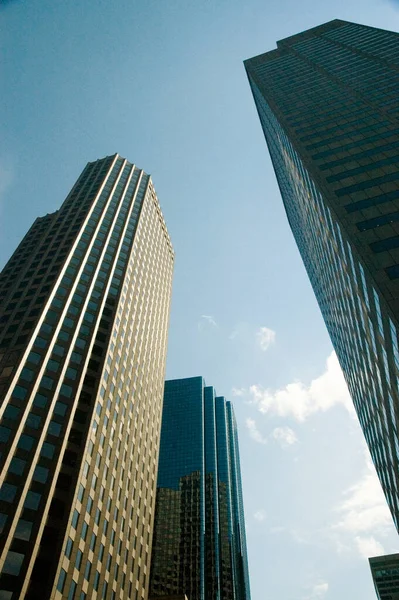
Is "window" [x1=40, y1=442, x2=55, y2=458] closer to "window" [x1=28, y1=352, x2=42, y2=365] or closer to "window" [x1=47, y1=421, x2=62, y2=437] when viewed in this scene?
"window" [x1=47, y1=421, x2=62, y2=437]

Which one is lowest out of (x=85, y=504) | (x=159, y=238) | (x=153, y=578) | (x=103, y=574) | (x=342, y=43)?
(x=103, y=574)

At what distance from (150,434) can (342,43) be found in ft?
323

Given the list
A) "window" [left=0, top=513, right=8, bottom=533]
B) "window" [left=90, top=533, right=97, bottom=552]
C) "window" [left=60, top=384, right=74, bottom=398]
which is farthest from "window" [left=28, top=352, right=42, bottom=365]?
"window" [left=90, top=533, right=97, bottom=552]

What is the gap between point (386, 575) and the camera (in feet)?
563

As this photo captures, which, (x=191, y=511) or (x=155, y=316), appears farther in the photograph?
(x=191, y=511)

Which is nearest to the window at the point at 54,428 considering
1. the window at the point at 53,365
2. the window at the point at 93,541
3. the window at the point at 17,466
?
the window at the point at 17,466

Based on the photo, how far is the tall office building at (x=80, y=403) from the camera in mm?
44281

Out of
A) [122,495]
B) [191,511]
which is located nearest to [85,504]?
[122,495]

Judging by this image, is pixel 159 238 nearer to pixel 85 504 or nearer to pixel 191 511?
pixel 85 504

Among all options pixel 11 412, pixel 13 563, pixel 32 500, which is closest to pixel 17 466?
pixel 32 500

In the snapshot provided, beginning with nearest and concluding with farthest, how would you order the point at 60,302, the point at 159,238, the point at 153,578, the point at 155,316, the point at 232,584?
the point at 60,302
the point at 155,316
the point at 159,238
the point at 153,578
the point at 232,584

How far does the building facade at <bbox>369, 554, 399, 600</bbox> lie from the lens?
166175 millimetres

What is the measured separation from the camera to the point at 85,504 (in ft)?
164

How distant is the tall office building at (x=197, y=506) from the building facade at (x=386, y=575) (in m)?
51.2
